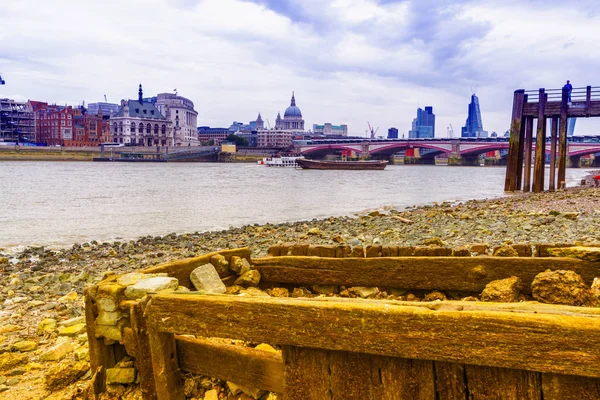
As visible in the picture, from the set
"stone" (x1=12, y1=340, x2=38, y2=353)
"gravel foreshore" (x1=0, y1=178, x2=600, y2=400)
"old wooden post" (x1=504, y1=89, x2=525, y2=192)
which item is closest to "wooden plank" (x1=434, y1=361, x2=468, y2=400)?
"gravel foreshore" (x1=0, y1=178, x2=600, y2=400)

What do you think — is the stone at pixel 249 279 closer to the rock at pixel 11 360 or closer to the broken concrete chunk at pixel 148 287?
the broken concrete chunk at pixel 148 287

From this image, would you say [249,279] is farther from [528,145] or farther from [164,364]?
[528,145]

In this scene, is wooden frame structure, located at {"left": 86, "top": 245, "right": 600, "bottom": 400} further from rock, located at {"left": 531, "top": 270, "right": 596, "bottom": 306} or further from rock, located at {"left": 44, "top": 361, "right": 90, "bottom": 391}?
rock, located at {"left": 531, "top": 270, "right": 596, "bottom": 306}

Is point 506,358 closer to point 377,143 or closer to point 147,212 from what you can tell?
point 147,212

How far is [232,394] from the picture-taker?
3.54 metres

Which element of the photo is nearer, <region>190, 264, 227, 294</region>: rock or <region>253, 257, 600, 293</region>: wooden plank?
<region>253, 257, 600, 293</region>: wooden plank

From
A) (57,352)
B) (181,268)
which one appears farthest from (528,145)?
(57,352)

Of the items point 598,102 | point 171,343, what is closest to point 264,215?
point 598,102

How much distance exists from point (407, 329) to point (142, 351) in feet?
6.88

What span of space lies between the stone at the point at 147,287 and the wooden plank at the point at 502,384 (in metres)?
2.37

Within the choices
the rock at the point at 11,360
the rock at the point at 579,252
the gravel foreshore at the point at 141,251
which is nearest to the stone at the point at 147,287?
the gravel foreshore at the point at 141,251

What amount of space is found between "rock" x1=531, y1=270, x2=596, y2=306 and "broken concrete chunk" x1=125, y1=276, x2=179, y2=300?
3128mm

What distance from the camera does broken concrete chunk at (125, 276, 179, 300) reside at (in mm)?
3855

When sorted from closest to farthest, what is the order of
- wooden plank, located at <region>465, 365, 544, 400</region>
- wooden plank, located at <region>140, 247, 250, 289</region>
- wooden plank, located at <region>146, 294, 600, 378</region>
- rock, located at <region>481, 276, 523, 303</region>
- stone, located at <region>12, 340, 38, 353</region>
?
wooden plank, located at <region>146, 294, 600, 378</region> < wooden plank, located at <region>465, 365, 544, 400</region> < rock, located at <region>481, 276, 523, 303</region> < wooden plank, located at <region>140, 247, 250, 289</region> < stone, located at <region>12, 340, 38, 353</region>
